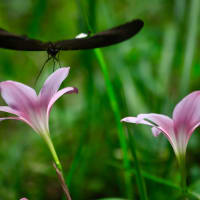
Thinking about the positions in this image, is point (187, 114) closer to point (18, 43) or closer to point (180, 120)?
point (180, 120)

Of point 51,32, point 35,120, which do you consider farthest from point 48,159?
point 51,32

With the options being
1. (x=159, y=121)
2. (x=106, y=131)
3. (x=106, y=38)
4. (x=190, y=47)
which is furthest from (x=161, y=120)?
(x=190, y=47)

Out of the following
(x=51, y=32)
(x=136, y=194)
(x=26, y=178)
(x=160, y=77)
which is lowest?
(x=136, y=194)

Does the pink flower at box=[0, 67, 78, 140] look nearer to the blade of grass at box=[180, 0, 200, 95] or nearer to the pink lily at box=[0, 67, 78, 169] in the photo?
the pink lily at box=[0, 67, 78, 169]

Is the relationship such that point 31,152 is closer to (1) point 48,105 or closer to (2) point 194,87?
(2) point 194,87

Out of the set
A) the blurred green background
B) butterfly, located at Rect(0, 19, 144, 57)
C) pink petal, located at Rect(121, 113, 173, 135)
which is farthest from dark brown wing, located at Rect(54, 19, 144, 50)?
the blurred green background

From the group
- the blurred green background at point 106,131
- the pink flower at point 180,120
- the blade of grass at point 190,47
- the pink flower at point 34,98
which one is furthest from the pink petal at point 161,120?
the blade of grass at point 190,47
